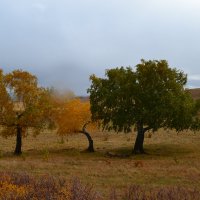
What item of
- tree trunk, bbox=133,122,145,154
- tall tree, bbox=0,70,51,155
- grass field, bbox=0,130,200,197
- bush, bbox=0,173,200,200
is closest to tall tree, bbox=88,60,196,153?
tree trunk, bbox=133,122,145,154

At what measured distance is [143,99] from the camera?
45.6m

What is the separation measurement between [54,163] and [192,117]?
1771 cm

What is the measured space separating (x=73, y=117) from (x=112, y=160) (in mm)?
10747

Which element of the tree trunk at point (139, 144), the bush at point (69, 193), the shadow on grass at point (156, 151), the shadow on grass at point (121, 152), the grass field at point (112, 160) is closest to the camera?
the bush at point (69, 193)

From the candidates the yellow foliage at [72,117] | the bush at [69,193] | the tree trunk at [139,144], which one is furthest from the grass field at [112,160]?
the bush at [69,193]

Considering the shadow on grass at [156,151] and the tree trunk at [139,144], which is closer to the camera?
the shadow on grass at [156,151]

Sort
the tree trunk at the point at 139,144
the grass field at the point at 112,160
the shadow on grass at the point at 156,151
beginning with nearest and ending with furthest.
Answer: the grass field at the point at 112,160
the shadow on grass at the point at 156,151
the tree trunk at the point at 139,144

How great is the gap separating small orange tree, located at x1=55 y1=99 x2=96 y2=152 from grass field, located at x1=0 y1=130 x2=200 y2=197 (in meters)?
2.39

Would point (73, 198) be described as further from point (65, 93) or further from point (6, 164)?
point (65, 93)

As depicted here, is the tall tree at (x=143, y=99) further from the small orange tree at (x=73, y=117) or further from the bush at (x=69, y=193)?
the bush at (x=69, y=193)

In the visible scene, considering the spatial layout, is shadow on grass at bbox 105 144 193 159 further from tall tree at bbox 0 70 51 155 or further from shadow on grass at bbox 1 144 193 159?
tall tree at bbox 0 70 51 155

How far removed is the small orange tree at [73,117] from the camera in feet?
163

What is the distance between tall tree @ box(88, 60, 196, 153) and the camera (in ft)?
146

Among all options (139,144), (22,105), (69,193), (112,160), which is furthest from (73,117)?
(69,193)
